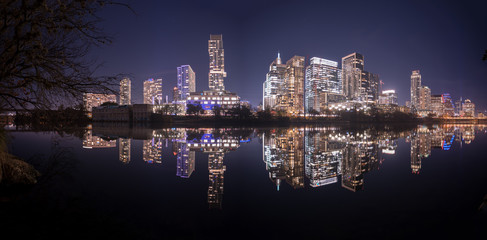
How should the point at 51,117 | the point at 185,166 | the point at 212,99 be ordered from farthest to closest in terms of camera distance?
1. the point at 212,99
2. the point at 185,166
3. the point at 51,117

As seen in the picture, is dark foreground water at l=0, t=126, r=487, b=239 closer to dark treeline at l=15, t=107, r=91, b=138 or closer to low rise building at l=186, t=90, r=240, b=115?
dark treeline at l=15, t=107, r=91, b=138

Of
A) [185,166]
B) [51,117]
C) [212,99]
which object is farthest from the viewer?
Result: [212,99]

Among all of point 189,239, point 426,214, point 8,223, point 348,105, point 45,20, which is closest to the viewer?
point 189,239

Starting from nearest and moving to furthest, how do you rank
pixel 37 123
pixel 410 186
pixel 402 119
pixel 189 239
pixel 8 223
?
pixel 189 239
pixel 8 223
pixel 37 123
pixel 410 186
pixel 402 119

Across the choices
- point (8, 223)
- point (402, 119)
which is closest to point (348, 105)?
point (402, 119)

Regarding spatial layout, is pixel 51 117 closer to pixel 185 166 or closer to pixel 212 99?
pixel 185 166

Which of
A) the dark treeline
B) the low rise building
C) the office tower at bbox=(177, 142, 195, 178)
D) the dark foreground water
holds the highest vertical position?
the low rise building

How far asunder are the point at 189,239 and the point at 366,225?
3.68 m

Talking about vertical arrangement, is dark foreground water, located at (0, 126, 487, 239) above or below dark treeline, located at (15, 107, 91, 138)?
below

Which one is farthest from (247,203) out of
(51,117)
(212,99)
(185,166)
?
(212,99)

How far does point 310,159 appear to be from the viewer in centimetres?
1327

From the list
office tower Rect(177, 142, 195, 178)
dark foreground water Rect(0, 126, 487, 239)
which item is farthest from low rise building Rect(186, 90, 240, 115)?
dark foreground water Rect(0, 126, 487, 239)

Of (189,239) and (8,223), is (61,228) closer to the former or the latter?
(8,223)

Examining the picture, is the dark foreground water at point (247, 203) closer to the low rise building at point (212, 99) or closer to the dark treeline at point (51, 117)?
Result: the dark treeline at point (51, 117)
